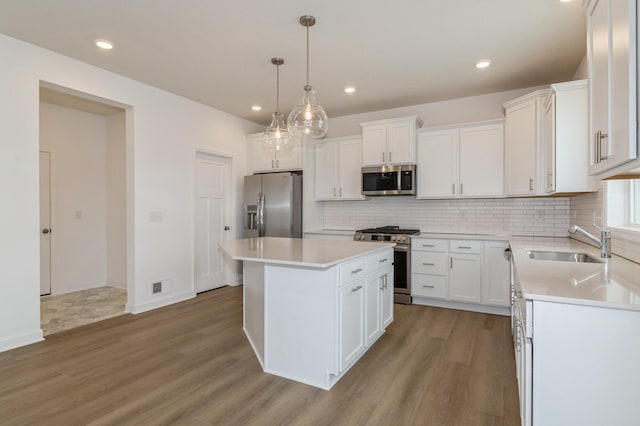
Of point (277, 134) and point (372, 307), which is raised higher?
point (277, 134)

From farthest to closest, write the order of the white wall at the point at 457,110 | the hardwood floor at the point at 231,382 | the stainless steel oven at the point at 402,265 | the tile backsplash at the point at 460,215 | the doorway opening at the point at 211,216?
the doorway opening at the point at 211,216
the white wall at the point at 457,110
the stainless steel oven at the point at 402,265
the tile backsplash at the point at 460,215
the hardwood floor at the point at 231,382

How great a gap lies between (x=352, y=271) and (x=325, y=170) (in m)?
3.02

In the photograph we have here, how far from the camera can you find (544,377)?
1.37 meters

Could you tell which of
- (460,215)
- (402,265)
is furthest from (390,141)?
(402,265)

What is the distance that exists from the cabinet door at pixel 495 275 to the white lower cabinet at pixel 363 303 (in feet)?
4.27

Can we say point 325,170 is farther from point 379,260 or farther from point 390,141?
point 379,260

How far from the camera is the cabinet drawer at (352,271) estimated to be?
92.0 inches

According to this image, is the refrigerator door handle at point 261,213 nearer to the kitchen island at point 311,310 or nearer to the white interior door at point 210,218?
the white interior door at point 210,218

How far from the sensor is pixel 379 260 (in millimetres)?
3008

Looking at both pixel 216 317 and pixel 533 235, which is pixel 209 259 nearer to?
pixel 216 317

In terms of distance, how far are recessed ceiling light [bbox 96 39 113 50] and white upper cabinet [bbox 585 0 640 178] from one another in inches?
143

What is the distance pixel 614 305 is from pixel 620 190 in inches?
69.2

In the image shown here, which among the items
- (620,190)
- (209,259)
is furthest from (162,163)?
(620,190)

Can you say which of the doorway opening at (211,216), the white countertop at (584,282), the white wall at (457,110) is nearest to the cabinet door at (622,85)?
the white countertop at (584,282)
